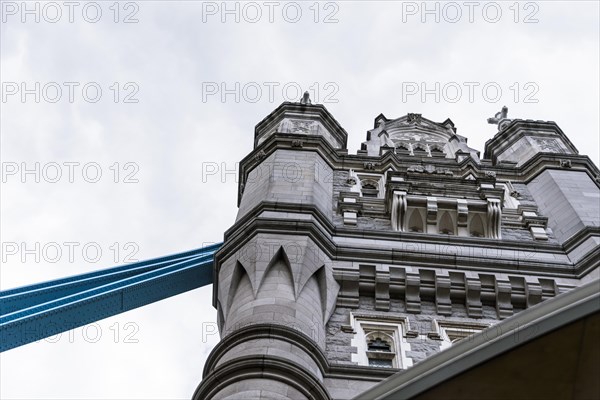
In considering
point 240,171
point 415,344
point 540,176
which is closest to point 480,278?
point 415,344

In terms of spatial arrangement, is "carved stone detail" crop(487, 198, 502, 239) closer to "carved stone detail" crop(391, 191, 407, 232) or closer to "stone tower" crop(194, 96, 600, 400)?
"stone tower" crop(194, 96, 600, 400)

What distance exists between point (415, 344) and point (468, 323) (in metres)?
1.13

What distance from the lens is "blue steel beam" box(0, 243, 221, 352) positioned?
1400cm

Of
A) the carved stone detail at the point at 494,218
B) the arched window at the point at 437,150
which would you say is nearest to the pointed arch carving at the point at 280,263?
the carved stone detail at the point at 494,218

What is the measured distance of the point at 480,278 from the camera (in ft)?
48.8

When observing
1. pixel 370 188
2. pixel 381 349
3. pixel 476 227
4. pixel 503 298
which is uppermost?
pixel 370 188

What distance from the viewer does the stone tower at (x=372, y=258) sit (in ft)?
39.7

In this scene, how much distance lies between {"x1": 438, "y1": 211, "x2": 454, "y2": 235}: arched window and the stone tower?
0.25 ft

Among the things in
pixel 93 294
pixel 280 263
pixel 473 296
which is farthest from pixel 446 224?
pixel 93 294

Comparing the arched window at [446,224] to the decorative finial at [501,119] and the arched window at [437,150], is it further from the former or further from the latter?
the decorative finial at [501,119]

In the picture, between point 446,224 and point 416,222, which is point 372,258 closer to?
point 416,222

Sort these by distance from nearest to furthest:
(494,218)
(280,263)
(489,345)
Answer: (489,345) → (280,263) → (494,218)

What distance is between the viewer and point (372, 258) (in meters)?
15.4

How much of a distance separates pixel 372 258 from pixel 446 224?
2736 mm
